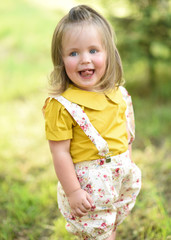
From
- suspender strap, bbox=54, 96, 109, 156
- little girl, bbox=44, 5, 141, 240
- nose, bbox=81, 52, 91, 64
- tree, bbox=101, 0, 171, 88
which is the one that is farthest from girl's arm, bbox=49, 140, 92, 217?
tree, bbox=101, 0, 171, 88

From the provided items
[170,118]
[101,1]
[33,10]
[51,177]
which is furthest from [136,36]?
[33,10]

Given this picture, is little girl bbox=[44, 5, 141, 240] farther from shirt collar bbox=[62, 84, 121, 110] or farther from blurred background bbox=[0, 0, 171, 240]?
blurred background bbox=[0, 0, 171, 240]

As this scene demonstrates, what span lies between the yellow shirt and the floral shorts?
52 mm

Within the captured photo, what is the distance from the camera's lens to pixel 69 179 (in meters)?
1.55

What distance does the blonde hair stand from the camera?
1.53 m

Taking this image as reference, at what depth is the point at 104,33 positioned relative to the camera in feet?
5.12

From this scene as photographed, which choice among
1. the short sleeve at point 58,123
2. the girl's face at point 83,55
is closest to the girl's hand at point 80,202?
the short sleeve at point 58,123

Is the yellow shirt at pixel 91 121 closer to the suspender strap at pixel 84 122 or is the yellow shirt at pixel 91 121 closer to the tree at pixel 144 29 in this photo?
the suspender strap at pixel 84 122

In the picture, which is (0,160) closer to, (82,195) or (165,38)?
(82,195)

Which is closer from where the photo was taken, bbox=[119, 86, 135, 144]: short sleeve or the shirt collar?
the shirt collar

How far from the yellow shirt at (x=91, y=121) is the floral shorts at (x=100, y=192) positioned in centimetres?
5

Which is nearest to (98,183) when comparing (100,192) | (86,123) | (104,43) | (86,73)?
(100,192)

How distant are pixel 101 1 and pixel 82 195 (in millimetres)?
3575

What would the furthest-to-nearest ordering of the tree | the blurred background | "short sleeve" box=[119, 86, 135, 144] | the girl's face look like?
1. the tree
2. the blurred background
3. "short sleeve" box=[119, 86, 135, 144]
4. the girl's face
